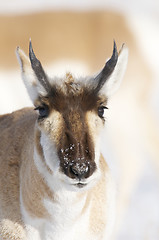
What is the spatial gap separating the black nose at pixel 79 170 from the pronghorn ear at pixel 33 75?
607 millimetres

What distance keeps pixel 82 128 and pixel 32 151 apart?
2.05 feet

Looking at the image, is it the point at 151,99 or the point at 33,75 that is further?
the point at 151,99

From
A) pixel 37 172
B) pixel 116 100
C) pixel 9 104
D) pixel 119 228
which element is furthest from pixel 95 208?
pixel 9 104

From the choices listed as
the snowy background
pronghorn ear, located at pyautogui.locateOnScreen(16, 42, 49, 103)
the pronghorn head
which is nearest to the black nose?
the pronghorn head

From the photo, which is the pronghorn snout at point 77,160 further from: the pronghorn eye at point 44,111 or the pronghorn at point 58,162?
the pronghorn eye at point 44,111

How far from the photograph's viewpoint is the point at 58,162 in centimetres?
353

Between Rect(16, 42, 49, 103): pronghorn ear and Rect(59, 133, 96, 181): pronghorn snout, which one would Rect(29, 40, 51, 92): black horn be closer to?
Rect(16, 42, 49, 103): pronghorn ear

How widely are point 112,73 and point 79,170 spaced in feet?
2.78

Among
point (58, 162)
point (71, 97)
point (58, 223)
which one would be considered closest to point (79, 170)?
point (58, 162)

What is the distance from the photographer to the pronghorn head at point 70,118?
347cm

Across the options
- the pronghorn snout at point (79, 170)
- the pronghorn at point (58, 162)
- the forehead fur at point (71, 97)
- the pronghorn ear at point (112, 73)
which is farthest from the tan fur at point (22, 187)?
the pronghorn ear at point (112, 73)

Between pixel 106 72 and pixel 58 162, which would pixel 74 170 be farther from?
pixel 106 72

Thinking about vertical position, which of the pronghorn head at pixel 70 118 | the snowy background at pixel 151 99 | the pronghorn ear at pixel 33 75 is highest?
the pronghorn ear at pixel 33 75

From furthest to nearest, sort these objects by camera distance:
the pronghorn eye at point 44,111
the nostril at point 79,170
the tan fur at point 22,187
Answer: the tan fur at point 22,187
the pronghorn eye at point 44,111
the nostril at point 79,170
